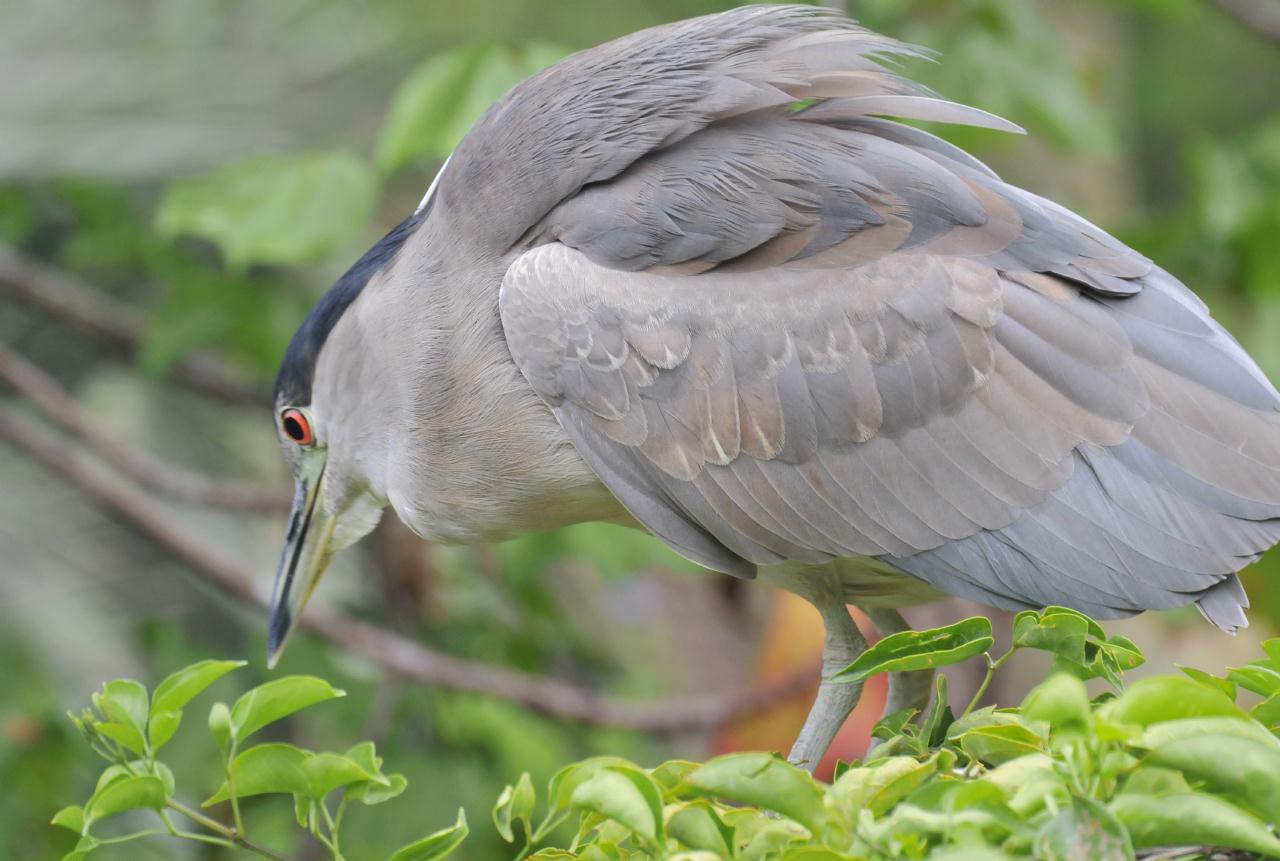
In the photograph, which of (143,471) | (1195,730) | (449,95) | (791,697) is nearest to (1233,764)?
(1195,730)

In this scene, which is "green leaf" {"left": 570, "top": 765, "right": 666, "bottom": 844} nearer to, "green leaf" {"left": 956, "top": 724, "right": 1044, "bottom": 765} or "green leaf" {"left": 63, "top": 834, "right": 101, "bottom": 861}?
"green leaf" {"left": 956, "top": 724, "right": 1044, "bottom": 765}

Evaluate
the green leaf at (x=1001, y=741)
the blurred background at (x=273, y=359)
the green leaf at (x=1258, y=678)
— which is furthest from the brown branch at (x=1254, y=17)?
the green leaf at (x=1001, y=741)

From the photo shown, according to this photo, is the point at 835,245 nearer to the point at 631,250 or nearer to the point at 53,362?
the point at 631,250

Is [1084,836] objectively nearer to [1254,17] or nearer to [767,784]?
[767,784]

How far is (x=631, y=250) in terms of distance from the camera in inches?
90.9

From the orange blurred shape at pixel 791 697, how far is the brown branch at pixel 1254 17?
7.63ft

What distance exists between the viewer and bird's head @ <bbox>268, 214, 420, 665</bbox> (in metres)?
2.72

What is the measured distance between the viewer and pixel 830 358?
2.26m

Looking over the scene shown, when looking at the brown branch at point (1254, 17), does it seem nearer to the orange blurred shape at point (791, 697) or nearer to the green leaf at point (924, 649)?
the orange blurred shape at point (791, 697)

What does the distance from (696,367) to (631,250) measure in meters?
0.23

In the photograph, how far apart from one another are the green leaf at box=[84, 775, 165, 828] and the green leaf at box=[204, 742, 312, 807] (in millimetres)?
64

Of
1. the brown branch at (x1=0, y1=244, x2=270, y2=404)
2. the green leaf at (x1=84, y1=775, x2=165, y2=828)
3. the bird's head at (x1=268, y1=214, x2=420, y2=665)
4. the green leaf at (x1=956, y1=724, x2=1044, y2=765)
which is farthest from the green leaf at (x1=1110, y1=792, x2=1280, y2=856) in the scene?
the brown branch at (x1=0, y1=244, x2=270, y2=404)

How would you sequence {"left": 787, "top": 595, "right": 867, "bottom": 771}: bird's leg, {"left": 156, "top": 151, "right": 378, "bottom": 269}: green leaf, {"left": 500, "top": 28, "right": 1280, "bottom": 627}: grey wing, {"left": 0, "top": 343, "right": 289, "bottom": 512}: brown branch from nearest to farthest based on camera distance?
{"left": 500, "top": 28, "right": 1280, "bottom": 627}: grey wing < {"left": 787, "top": 595, "right": 867, "bottom": 771}: bird's leg < {"left": 156, "top": 151, "right": 378, "bottom": 269}: green leaf < {"left": 0, "top": 343, "right": 289, "bottom": 512}: brown branch

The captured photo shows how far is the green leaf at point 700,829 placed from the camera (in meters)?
1.29
